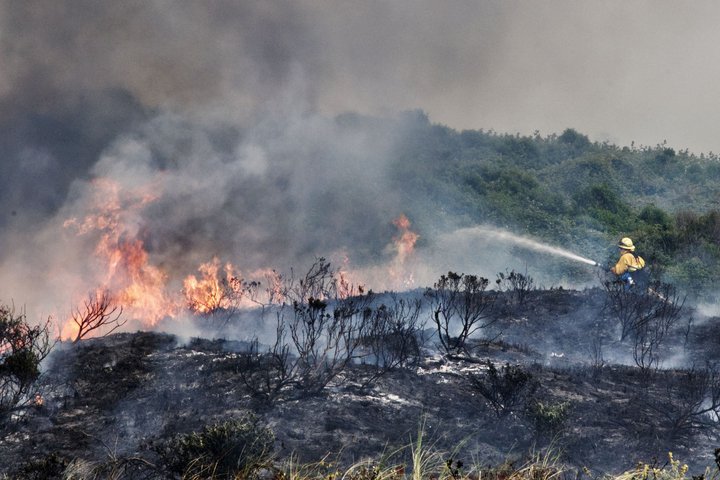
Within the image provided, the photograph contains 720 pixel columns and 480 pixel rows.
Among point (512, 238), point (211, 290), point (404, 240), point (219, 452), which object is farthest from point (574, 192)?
point (219, 452)

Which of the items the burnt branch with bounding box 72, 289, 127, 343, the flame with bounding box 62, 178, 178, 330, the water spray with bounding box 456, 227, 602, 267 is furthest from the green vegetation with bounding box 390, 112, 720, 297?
the burnt branch with bounding box 72, 289, 127, 343

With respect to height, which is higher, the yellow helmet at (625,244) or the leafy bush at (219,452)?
the yellow helmet at (625,244)

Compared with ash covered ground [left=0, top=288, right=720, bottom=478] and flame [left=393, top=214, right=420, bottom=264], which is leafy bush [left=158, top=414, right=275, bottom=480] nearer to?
ash covered ground [left=0, top=288, right=720, bottom=478]

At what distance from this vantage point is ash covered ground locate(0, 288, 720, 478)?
8.87 meters

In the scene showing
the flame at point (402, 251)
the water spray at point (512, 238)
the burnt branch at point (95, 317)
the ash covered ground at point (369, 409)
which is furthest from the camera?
the water spray at point (512, 238)

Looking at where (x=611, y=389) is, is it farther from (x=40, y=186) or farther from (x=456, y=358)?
(x=40, y=186)

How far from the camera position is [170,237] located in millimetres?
23641

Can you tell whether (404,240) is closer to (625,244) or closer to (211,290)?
(211,290)

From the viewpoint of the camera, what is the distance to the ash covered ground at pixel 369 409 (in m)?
8.87

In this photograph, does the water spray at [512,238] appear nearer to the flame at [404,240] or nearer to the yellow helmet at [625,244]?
the flame at [404,240]

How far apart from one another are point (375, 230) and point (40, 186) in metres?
13.8

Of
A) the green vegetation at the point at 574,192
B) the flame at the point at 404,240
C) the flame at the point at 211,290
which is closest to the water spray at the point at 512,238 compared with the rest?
the green vegetation at the point at 574,192

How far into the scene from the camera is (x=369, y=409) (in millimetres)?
10188

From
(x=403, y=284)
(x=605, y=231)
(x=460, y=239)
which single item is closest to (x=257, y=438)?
(x=403, y=284)
